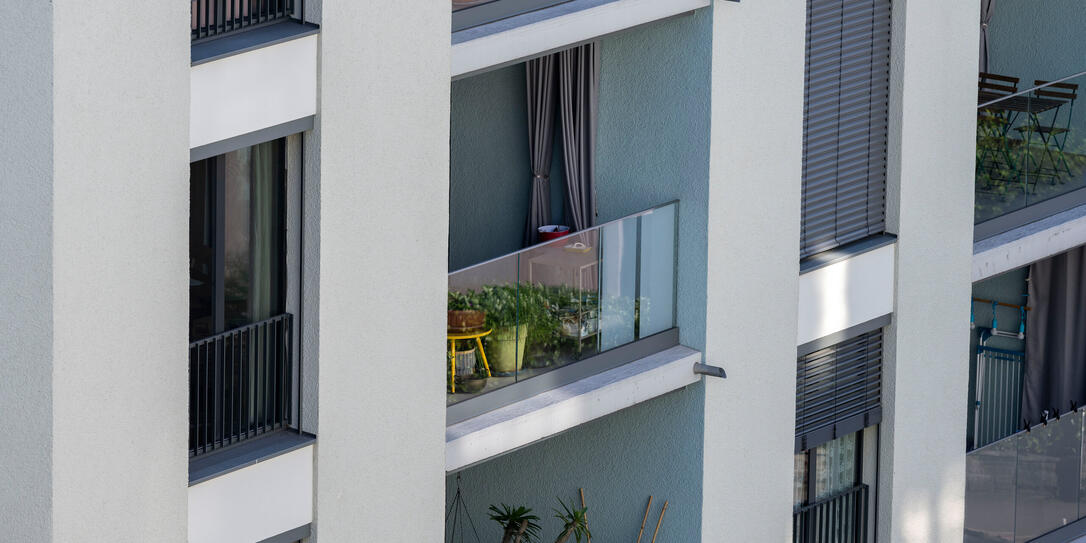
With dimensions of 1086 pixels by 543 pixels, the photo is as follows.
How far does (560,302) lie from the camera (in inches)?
485

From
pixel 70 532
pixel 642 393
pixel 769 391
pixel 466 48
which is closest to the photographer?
pixel 70 532

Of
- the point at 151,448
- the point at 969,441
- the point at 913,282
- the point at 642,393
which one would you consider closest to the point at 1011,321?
the point at 969,441

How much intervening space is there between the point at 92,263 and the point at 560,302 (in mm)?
4172

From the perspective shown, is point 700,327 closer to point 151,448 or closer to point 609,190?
point 609,190

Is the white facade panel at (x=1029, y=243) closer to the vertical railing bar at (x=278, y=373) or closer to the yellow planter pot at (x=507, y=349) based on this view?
the yellow planter pot at (x=507, y=349)

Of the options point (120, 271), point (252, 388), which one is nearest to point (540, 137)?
point (252, 388)

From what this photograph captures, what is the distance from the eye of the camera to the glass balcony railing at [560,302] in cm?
1177

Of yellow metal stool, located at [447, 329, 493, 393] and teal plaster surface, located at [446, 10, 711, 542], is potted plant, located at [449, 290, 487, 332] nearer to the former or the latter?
yellow metal stool, located at [447, 329, 493, 393]

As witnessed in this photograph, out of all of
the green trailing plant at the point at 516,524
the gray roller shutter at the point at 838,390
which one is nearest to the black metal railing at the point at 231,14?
the green trailing plant at the point at 516,524

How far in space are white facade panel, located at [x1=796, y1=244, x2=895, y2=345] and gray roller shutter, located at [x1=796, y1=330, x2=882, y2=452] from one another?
283 millimetres

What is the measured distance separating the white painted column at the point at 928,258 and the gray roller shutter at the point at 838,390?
136mm

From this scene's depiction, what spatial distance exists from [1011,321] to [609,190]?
681 cm

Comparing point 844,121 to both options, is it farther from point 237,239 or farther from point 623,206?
A: point 237,239
